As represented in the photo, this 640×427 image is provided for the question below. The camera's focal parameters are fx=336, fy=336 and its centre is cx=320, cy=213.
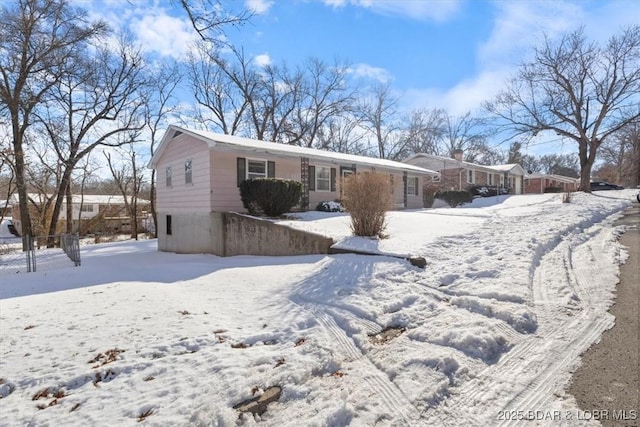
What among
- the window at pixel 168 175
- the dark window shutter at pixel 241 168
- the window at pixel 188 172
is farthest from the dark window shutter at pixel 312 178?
the window at pixel 168 175

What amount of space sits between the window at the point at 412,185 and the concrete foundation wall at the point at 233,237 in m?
12.1

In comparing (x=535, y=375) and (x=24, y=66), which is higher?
(x=24, y=66)

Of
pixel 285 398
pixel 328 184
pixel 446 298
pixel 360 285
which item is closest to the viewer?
pixel 285 398

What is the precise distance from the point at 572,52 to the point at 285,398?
32.3 metres

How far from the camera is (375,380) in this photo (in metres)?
2.59

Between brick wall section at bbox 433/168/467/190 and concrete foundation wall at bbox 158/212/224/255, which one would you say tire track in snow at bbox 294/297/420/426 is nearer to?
concrete foundation wall at bbox 158/212/224/255

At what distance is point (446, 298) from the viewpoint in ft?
14.0

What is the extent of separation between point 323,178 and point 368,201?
7.82 m

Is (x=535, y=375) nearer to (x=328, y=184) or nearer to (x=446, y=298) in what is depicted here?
(x=446, y=298)

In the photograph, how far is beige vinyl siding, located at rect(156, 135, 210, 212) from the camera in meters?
12.3

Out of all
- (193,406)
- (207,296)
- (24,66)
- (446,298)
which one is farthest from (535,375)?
(24,66)

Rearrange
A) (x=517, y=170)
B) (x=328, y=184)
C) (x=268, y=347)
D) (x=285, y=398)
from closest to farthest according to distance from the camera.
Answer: (x=285, y=398) < (x=268, y=347) < (x=328, y=184) < (x=517, y=170)

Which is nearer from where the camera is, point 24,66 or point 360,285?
point 360,285

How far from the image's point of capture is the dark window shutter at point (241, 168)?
12.5 metres
